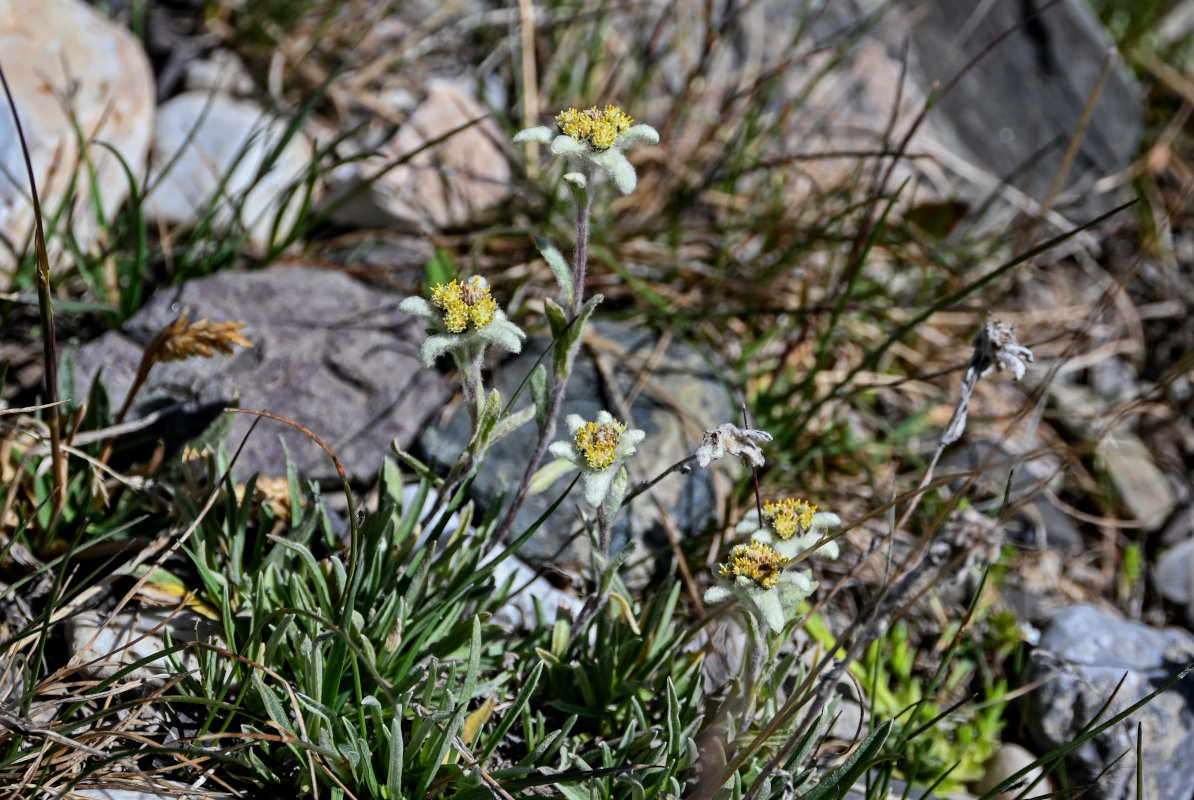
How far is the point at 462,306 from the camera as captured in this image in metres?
1.90

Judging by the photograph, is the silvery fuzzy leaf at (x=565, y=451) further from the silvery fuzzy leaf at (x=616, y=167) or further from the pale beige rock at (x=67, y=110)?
the pale beige rock at (x=67, y=110)

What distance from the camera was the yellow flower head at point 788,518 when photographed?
2.00m

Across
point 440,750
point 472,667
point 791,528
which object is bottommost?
point 440,750

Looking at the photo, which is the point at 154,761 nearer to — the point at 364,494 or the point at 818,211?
the point at 364,494

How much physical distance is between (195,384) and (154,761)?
4.07 feet

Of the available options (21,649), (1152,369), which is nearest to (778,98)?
(1152,369)

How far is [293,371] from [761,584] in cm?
182

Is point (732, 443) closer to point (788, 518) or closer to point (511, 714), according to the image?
point (788, 518)

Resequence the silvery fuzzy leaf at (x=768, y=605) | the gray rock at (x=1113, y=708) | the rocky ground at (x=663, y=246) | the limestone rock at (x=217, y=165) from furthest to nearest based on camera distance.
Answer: the limestone rock at (x=217, y=165) → the rocky ground at (x=663, y=246) → the gray rock at (x=1113, y=708) → the silvery fuzzy leaf at (x=768, y=605)

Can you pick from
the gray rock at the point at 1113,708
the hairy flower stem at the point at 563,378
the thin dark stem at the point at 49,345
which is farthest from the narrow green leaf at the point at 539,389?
the gray rock at the point at 1113,708

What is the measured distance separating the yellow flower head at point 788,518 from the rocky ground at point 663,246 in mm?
477

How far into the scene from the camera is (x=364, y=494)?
2830 mm

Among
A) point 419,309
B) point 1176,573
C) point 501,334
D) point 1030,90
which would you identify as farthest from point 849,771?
point 1030,90

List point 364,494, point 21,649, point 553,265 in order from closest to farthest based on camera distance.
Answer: point 553,265 < point 21,649 < point 364,494
